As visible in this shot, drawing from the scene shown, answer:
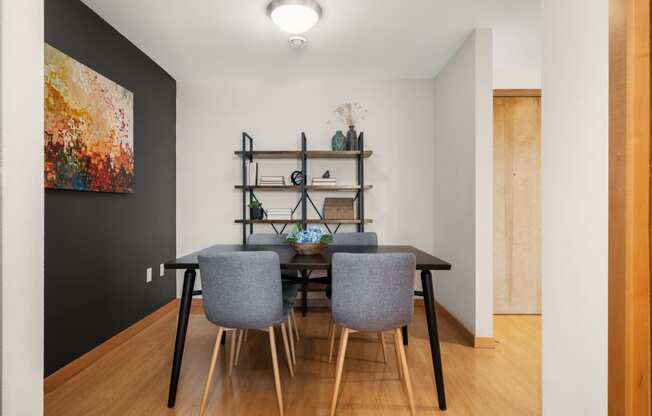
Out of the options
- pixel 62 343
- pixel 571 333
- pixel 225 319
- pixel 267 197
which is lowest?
pixel 62 343

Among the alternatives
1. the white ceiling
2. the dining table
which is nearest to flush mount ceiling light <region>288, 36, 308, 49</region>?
the white ceiling

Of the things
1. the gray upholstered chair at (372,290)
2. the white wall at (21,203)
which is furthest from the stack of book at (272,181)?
the white wall at (21,203)

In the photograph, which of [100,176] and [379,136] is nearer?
[100,176]

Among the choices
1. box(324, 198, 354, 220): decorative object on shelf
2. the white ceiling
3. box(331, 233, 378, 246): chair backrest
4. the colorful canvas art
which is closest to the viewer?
the colorful canvas art

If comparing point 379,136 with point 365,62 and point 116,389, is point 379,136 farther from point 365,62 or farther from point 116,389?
point 116,389

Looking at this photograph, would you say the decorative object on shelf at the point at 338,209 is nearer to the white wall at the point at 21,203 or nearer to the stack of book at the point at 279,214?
the stack of book at the point at 279,214

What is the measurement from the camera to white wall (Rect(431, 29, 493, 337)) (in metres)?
2.77

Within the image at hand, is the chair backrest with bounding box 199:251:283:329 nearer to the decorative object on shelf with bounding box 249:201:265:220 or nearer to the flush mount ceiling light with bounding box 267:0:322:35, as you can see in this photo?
the flush mount ceiling light with bounding box 267:0:322:35

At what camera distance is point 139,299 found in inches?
122

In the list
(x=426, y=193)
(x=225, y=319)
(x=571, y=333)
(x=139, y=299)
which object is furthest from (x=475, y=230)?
(x=139, y=299)

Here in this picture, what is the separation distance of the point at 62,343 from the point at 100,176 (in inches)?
44.2

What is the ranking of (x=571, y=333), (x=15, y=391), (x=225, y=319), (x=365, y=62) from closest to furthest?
1. (x=15, y=391)
2. (x=571, y=333)
3. (x=225, y=319)
4. (x=365, y=62)

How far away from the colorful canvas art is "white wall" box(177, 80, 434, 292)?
39.5 inches

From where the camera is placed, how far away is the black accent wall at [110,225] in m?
2.15
